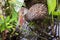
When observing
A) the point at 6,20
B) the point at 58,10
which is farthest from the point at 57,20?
the point at 6,20

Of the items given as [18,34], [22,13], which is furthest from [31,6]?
[18,34]

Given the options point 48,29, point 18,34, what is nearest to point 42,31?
point 48,29

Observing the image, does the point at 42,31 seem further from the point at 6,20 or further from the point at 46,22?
the point at 6,20

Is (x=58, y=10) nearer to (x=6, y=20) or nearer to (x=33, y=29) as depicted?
Result: (x=33, y=29)

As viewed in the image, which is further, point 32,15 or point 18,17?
A: point 18,17

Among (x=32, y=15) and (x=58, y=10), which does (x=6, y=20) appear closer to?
(x=32, y=15)

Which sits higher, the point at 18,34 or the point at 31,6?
the point at 31,6

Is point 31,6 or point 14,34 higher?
point 31,6
